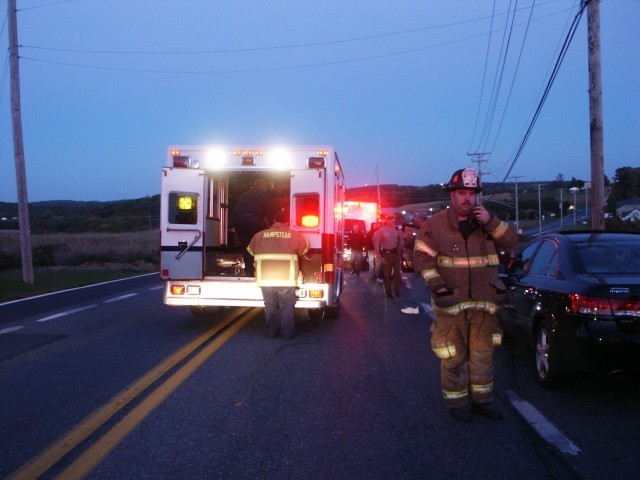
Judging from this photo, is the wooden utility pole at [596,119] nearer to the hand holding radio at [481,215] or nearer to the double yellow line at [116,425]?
the double yellow line at [116,425]

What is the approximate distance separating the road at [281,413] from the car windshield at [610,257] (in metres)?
1.12

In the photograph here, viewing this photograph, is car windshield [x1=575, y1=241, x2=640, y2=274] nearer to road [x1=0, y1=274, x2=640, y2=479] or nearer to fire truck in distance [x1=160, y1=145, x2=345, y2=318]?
road [x1=0, y1=274, x2=640, y2=479]

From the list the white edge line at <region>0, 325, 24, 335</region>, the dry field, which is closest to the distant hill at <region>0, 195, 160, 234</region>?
the dry field

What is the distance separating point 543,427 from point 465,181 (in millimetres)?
1991

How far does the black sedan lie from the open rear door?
4429 millimetres

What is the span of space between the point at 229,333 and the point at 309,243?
1.71 m

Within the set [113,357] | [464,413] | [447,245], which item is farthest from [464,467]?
[113,357]

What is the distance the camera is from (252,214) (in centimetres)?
1024

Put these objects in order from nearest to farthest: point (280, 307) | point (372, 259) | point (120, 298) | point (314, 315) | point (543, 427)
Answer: point (543, 427), point (280, 307), point (314, 315), point (120, 298), point (372, 259)

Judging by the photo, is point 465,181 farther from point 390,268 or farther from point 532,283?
point 390,268

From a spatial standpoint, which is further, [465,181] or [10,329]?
[10,329]

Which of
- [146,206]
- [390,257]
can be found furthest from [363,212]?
[146,206]

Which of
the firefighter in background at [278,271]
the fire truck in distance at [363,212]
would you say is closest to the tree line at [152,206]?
the fire truck in distance at [363,212]

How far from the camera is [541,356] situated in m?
6.34
